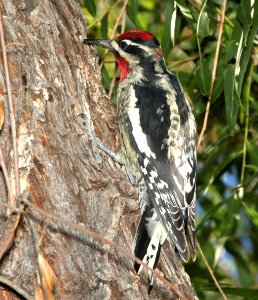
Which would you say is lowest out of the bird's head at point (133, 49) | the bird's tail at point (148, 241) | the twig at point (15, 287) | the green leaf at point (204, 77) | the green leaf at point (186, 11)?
the twig at point (15, 287)

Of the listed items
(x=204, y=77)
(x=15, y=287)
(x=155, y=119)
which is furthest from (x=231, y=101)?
(x=15, y=287)

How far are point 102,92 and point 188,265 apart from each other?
5.11ft

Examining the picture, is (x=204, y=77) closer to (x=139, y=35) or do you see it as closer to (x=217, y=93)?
(x=217, y=93)

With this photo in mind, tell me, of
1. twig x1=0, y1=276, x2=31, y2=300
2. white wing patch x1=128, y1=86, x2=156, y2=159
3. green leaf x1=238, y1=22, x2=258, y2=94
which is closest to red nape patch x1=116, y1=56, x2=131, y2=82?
white wing patch x1=128, y1=86, x2=156, y2=159

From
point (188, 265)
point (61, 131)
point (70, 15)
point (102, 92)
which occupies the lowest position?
point (188, 265)

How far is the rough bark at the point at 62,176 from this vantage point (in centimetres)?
310

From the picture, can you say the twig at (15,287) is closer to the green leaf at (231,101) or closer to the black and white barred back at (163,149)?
the black and white barred back at (163,149)

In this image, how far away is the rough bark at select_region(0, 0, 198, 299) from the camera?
122 inches

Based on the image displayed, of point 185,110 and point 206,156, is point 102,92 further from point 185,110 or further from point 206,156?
point 206,156

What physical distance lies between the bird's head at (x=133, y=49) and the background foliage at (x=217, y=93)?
9cm

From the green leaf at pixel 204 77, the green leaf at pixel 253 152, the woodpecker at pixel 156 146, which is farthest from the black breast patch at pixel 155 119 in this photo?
the green leaf at pixel 253 152

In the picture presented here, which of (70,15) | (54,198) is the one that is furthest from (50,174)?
(70,15)

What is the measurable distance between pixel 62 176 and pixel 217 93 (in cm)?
124

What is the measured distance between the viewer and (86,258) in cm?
316
